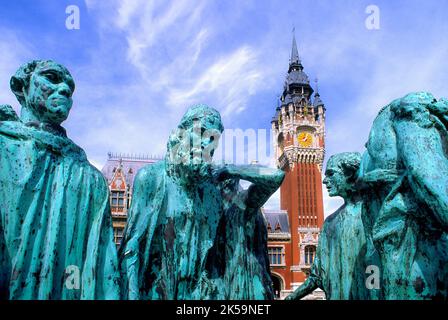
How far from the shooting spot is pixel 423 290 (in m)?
2.13

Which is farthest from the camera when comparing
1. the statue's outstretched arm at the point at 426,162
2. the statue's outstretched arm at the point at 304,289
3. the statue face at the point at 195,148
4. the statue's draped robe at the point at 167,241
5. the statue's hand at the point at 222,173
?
the statue's outstretched arm at the point at 304,289

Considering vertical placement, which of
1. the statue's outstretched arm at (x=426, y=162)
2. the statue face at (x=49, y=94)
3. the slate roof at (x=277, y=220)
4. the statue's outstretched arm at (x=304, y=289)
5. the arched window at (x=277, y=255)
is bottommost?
the statue's outstretched arm at (x=304, y=289)

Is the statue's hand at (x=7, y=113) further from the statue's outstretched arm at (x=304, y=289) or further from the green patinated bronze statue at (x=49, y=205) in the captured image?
the statue's outstretched arm at (x=304, y=289)

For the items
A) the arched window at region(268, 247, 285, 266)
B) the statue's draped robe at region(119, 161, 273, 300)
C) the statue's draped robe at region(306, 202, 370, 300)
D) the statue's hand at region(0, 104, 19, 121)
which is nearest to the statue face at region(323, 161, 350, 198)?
the statue's draped robe at region(306, 202, 370, 300)

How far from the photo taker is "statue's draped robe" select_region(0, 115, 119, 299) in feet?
6.22

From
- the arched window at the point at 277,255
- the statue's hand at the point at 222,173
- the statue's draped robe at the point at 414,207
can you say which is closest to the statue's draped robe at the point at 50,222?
the statue's hand at the point at 222,173

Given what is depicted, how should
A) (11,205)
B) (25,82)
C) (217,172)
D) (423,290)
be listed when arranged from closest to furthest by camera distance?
(11,205) < (423,290) < (25,82) < (217,172)

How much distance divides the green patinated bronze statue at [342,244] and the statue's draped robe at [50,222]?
1.63 meters

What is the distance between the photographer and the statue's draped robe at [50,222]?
1896mm

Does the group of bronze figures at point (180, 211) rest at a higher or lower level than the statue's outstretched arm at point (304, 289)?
higher

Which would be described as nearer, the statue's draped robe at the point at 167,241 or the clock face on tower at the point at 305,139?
the statue's draped robe at the point at 167,241
